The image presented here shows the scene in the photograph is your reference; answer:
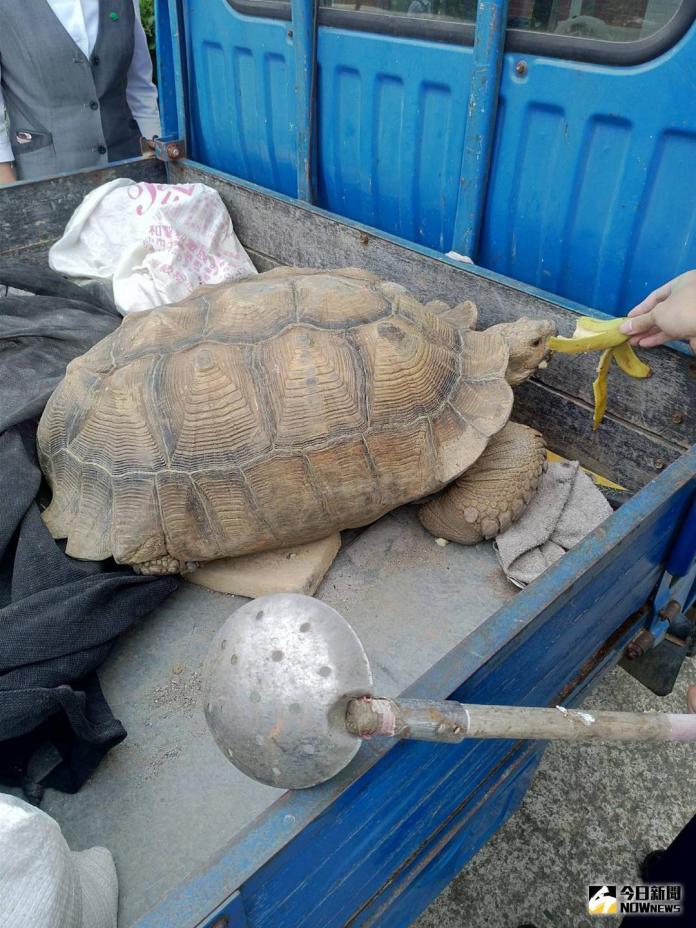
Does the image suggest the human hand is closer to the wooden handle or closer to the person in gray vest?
the wooden handle

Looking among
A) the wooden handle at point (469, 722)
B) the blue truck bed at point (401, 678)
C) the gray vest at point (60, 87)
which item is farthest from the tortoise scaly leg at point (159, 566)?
the gray vest at point (60, 87)

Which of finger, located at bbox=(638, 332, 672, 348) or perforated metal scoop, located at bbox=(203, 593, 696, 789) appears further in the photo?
finger, located at bbox=(638, 332, 672, 348)

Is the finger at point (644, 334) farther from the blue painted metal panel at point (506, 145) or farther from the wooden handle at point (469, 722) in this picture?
the wooden handle at point (469, 722)

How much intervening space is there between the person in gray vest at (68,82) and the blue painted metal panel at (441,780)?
11.7ft

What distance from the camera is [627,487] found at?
2.19m

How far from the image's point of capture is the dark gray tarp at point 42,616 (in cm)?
160

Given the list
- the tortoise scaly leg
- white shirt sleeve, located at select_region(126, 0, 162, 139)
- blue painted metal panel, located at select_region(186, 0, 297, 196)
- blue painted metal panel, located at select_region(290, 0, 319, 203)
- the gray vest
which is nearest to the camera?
the tortoise scaly leg

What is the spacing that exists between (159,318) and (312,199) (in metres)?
1.26

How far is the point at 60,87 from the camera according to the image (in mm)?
3510

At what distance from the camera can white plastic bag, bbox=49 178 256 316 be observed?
116 inches

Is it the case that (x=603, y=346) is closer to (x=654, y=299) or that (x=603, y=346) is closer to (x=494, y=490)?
(x=654, y=299)

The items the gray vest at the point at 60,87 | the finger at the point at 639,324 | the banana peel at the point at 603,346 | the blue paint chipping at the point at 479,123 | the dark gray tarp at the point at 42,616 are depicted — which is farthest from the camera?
the gray vest at the point at 60,87

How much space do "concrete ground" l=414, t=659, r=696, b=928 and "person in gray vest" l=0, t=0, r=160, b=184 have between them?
12.5 ft

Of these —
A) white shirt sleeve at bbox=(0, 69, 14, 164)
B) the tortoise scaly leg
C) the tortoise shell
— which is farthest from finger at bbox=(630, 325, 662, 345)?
white shirt sleeve at bbox=(0, 69, 14, 164)
